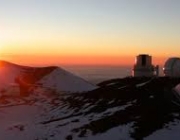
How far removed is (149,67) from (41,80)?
78.2ft

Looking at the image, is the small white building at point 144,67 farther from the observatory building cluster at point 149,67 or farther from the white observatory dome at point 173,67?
the white observatory dome at point 173,67

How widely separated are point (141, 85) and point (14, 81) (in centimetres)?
3543

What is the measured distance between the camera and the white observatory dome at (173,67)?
86688 mm

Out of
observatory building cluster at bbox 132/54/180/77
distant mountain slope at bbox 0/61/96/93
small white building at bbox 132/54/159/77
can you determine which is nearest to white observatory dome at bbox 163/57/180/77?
observatory building cluster at bbox 132/54/180/77

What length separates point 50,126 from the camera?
190ft

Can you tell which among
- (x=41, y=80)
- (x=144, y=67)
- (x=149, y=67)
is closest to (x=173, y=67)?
(x=149, y=67)

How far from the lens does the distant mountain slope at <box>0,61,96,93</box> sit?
87750mm

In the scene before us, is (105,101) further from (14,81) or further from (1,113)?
(14,81)

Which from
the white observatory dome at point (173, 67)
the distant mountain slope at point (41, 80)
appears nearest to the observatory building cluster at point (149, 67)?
the white observatory dome at point (173, 67)

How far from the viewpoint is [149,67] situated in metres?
89.1

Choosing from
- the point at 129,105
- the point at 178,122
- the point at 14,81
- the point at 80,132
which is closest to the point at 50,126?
the point at 80,132

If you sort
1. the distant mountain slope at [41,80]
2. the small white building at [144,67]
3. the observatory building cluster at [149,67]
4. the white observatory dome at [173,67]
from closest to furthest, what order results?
the white observatory dome at [173,67]
the observatory building cluster at [149,67]
the distant mountain slope at [41,80]
the small white building at [144,67]

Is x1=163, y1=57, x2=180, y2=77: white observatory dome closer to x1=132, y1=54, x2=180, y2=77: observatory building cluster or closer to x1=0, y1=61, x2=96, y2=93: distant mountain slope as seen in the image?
x1=132, y1=54, x2=180, y2=77: observatory building cluster

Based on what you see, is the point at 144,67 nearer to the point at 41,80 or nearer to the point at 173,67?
the point at 173,67
